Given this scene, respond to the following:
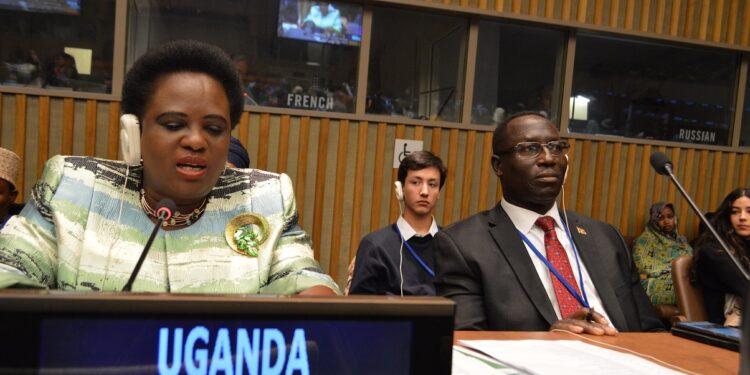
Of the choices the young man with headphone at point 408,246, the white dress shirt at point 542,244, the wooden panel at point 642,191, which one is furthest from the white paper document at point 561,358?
the wooden panel at point 642,191

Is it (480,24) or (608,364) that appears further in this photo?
(480,24)

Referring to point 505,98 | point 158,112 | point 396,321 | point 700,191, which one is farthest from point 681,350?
point 700,191

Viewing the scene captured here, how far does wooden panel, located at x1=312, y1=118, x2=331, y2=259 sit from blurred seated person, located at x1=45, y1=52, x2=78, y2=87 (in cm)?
169

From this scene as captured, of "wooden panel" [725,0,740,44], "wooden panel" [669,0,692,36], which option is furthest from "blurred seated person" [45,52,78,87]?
"wooden panel" [725,0,740,44]

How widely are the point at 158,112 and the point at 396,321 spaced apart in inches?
34.9

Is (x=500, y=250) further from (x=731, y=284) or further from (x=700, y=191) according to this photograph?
(x=700, y=191)

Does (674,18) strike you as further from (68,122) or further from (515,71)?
(68,122)

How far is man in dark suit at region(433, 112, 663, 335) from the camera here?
1786mm

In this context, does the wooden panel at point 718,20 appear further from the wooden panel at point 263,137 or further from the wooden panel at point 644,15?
the wooden panel at point 263,137

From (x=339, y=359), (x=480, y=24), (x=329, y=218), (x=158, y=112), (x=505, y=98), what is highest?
(x=480, y=24)

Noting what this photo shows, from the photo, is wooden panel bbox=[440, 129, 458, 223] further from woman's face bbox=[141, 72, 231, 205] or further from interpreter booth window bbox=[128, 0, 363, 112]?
woman's face bbox=[141, 72, 231, 205]

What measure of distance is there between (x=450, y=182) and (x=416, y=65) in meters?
0.95

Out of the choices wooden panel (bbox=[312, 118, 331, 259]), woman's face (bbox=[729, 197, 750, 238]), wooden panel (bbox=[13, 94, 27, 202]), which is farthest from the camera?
wooden panel (bbox=[312, 118, 331, 259])

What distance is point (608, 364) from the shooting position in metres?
1.04
